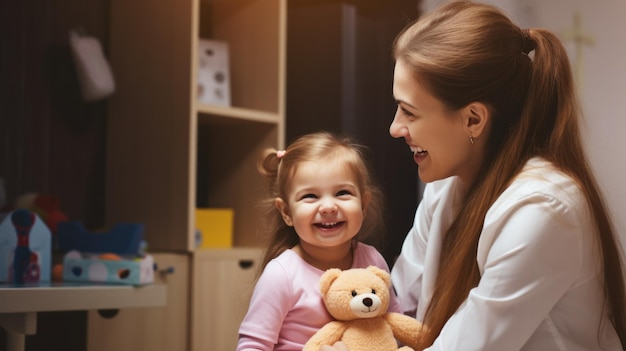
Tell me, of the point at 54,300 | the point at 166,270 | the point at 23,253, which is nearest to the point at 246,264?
the point at 166,270

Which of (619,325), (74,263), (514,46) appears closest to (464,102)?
(514,46)

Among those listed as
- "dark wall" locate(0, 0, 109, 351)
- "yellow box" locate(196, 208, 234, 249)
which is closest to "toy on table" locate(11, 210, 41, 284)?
"dark wall" locate(0, 0, 109, 351)

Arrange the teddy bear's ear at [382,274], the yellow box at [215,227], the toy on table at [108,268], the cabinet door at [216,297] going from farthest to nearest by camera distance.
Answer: the yellow box at [215,227] < the cabinet door at [216,297] < the toy on table at [108,268] < the teddy bear's ear at [382,274]

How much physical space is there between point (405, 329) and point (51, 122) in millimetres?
1587

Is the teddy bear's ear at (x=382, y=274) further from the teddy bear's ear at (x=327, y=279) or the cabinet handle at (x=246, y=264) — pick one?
the cabinet handle at (x=246, y=264)

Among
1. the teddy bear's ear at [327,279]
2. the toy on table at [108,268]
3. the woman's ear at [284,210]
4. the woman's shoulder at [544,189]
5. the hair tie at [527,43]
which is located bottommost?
the toy on table at [108,268]

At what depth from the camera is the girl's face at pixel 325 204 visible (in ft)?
4.72

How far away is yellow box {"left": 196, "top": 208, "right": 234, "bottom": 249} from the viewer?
8.77 feet

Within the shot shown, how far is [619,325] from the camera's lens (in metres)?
1.33

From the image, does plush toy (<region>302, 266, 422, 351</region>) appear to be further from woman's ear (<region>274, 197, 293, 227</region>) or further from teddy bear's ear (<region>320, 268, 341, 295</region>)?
woman's ear (<region>274, 197, 293, 227</region>)

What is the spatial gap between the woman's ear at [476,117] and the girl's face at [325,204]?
0.80 feet

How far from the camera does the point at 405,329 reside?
1428mm

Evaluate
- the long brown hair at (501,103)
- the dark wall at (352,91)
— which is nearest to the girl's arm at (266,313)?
the long brown hair at (501,103)

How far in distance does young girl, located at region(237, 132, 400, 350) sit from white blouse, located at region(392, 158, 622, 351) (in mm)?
257
